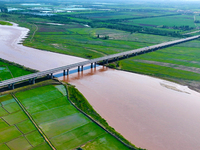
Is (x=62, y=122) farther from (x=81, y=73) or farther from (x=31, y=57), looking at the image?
(x=31, y=57)

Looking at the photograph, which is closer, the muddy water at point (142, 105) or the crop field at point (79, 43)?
the muddy water at point (142, 105)

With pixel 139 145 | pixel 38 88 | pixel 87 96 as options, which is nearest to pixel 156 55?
pixel 87 96

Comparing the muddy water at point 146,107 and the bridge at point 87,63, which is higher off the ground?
the bridge at point 87,63

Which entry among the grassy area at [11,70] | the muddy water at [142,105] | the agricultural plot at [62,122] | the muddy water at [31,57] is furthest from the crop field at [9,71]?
the agricultural plot at [62,122]

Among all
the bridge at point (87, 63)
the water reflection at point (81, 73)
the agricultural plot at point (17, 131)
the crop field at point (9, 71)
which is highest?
the bridge at point (87, 63)

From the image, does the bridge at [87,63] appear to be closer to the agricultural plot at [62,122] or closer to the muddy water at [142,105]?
the muddy water at [142,105]

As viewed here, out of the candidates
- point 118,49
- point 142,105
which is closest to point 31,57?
point 118,49

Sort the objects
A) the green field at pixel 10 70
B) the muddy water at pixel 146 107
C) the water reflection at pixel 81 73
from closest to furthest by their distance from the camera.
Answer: the muddy water at pixel 146 107 → the green field at pixel 10 70 → the water reflection at pixel 81 73

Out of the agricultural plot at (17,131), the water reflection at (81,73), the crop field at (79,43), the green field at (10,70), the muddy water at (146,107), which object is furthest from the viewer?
the crop field at (79,43)
